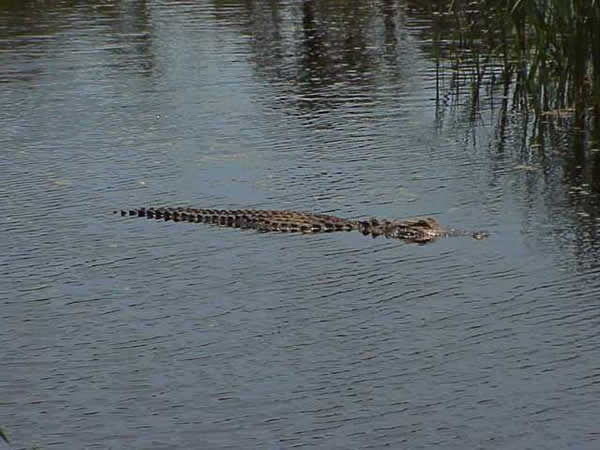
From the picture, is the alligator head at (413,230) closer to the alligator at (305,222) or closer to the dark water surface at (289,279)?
the alligator at (305,222)

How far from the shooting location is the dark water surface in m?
8.95

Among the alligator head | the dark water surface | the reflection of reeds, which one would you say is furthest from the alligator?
the reflection of reeds

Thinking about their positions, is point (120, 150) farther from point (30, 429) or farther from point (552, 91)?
point (30, 429)

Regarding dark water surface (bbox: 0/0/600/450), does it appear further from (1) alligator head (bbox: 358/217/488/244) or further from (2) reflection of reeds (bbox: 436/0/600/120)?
(2) reflection of reeds (bbox: 436/0/600/120)

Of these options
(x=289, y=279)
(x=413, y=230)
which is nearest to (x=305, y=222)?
(x=413, y=230)

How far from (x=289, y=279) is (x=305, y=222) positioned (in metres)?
1.59

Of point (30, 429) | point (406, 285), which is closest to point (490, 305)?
point (406, 285)

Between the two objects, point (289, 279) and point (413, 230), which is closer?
point (289, 279)

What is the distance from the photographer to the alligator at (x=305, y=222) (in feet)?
43.0

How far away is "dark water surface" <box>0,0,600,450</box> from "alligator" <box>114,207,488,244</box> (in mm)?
160

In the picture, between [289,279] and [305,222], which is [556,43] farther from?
[289,279]

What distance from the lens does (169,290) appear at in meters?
11.7

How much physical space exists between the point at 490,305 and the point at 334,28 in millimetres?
19350

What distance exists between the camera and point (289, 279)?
1193 centimetres
